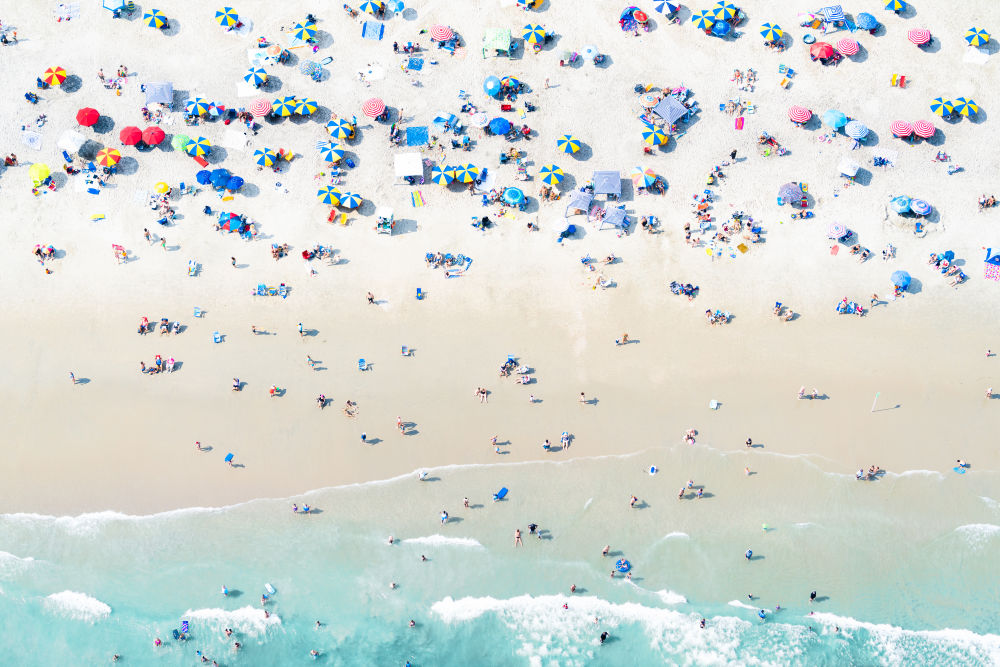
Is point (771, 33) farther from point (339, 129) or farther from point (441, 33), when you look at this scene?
point (339, 129)

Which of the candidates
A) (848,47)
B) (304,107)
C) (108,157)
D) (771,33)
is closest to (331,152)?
(304,107)

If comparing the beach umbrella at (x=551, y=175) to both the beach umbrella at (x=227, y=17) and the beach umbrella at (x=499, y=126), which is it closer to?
the beach umbrella at (x=499, y=126)

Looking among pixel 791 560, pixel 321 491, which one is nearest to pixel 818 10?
pixel 791 560

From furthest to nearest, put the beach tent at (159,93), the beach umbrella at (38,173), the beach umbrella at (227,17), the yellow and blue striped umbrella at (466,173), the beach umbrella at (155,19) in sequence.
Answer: the beach umbrella at (155,19), the beach umbrella at (227,17), the beach tent at (159,93), the beach umbrella at (38,173), the yellow and blue striped umbrella at (466,173)

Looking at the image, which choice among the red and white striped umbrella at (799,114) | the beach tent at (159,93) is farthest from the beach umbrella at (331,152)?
the red and white striped umbrella at (799,114)

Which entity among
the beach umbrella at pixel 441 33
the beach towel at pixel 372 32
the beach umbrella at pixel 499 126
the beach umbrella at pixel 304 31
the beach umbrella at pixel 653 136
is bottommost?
the beach umbrella at pixel 653 136
